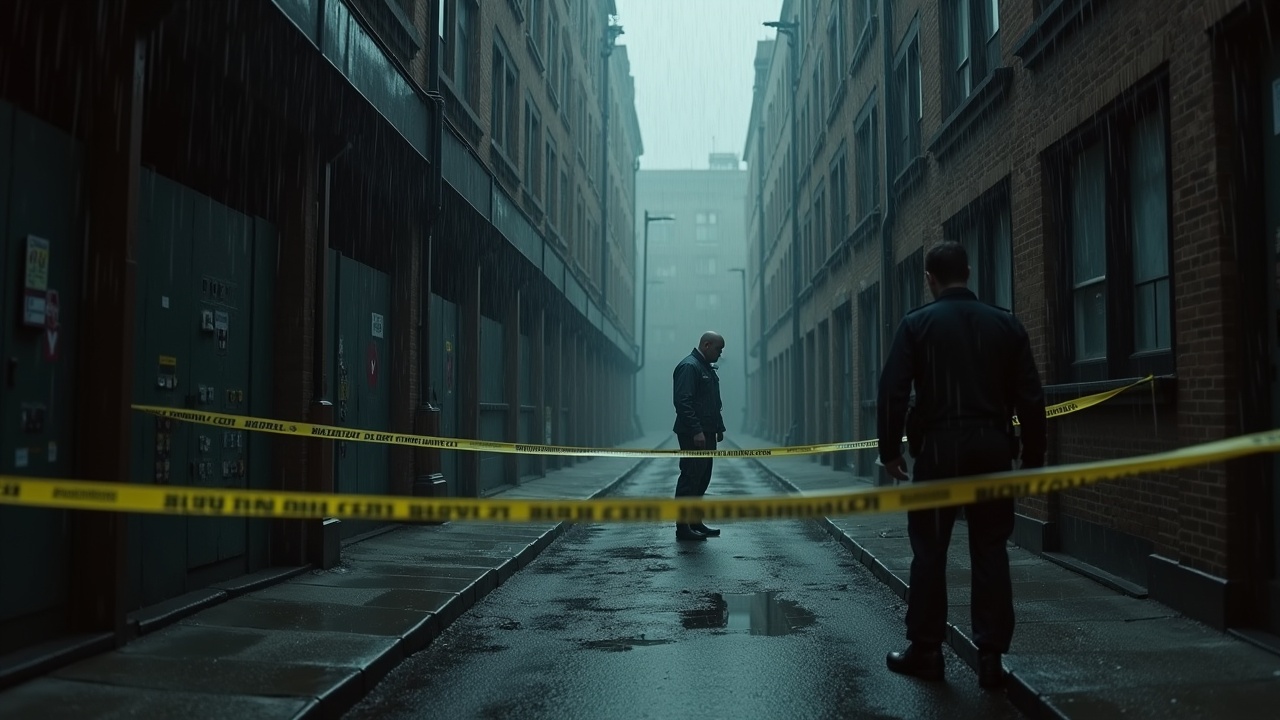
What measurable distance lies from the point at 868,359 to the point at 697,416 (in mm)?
8995

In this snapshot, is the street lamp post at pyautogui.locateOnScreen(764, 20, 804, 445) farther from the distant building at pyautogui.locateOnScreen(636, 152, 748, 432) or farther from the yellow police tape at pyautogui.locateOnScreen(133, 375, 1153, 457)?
the distant building at pyautogui.locateOnScreen(636, 152, 748, 432)

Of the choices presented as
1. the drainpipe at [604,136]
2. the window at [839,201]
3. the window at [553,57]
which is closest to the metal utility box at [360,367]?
the window at [553,57]

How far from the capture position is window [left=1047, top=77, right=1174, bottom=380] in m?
7.04

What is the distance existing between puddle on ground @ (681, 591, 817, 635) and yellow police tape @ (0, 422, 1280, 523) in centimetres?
240

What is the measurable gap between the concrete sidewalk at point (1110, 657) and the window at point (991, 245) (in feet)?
11.9

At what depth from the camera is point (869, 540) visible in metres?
9.91

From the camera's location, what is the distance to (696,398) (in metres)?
10.6

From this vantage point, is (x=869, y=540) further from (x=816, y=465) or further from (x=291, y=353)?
(x=816, y=465)

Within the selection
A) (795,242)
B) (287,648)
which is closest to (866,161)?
(795,242)

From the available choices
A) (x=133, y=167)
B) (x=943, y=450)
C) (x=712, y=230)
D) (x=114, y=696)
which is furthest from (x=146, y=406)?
(x=712, y=230)

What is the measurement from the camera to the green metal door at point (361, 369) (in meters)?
9.30

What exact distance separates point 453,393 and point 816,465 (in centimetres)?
1190

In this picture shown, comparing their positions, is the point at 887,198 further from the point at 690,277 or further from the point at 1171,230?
the point at 690,277

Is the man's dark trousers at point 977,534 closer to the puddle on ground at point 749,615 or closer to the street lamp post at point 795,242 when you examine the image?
the puddle on ground at point 749,615
